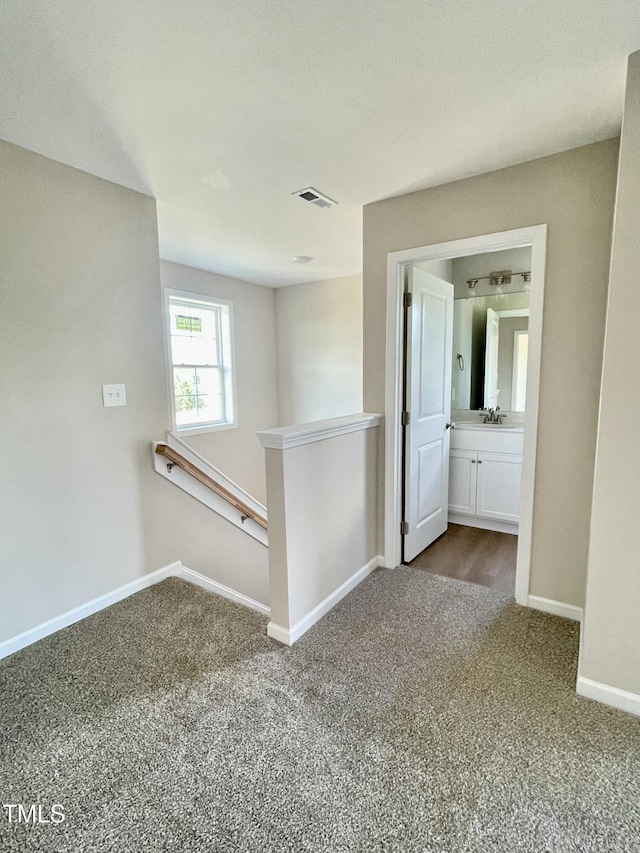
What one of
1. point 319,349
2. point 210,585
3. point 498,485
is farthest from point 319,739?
point 319,349

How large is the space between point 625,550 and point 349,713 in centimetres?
117

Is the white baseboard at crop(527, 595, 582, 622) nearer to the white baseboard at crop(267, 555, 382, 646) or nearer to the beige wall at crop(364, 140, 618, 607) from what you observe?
the beige wall at crop(364, 140, 618, 607)

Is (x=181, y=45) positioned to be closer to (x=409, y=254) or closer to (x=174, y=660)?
(x=409, y=254)

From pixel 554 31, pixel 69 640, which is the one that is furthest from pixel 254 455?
pixel 554 31

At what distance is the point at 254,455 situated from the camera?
4.67 m

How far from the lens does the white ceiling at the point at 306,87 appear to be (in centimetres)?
116

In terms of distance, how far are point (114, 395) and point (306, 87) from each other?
5.54ft

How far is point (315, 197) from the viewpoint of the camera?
2293 millimetres

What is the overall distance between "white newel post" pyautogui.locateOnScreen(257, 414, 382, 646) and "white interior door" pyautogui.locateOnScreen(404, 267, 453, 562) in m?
0.30

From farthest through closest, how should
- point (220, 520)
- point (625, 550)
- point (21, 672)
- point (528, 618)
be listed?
point (220, 520) < point (528, 618) < point (21, 672) < point (625, 550)

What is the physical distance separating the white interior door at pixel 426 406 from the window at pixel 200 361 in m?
2.27

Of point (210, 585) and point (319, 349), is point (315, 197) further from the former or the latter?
point (210, 585)

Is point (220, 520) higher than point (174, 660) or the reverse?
higher

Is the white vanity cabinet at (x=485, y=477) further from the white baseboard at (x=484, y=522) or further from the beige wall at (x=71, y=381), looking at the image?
the beige wall at (x=71, y=381)
